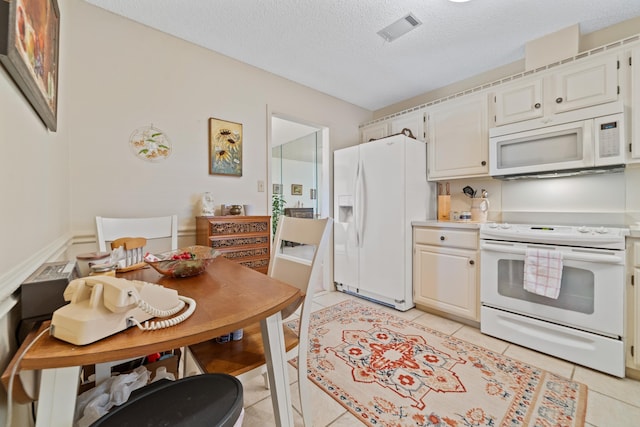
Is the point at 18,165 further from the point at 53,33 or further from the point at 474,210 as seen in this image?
Result: the point at 474,210

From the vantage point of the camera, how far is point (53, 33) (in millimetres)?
1170

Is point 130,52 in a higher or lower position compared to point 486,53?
lower

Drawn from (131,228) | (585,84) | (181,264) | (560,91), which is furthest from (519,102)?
(131,228)

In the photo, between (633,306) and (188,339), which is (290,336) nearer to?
(188,339)

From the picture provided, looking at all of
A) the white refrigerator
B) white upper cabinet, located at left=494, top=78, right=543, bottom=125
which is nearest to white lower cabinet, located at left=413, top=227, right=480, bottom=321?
the white refrigerator

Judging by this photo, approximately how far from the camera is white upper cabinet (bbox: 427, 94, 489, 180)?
8.11 ft

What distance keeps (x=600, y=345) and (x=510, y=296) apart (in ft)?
1.69

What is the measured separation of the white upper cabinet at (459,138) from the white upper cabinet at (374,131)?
579 millimetres

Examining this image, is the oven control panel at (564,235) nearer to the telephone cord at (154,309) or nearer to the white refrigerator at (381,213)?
the white refrigerator at (381,213)

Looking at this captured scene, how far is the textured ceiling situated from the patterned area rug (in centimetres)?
249

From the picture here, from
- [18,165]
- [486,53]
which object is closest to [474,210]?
[486,53]

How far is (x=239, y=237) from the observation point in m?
2.15

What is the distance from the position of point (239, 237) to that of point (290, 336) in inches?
45.1

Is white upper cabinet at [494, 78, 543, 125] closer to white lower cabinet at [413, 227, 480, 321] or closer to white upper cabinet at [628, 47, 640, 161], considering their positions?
white upper cabinet at [628, 47, 640, 161]
